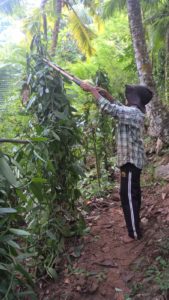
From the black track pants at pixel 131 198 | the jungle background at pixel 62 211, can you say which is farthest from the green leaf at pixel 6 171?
the black track pants at pixel 131 198

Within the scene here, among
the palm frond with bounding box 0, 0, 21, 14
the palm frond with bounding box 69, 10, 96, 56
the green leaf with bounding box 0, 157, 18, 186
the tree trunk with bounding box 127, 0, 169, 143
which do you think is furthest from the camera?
the palm frond with bounding box 69, 10, 96, 56

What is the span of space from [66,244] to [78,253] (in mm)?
177

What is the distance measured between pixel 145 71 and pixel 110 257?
322cm

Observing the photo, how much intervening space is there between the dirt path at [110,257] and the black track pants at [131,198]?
0.14 m

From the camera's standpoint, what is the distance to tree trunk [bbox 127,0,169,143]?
5.60 m

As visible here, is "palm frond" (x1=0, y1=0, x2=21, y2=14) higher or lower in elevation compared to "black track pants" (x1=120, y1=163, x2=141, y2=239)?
higher

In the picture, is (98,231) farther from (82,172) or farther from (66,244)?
(82,172)

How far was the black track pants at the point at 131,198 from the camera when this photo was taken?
11.5 ft

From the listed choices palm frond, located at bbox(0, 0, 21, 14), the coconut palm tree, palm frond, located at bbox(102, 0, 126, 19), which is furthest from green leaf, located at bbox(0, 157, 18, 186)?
palm frond, located at bbox(0, 0, 21, 14)

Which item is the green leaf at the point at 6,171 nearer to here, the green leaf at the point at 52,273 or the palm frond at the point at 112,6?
the green leaf at the point at 52,273

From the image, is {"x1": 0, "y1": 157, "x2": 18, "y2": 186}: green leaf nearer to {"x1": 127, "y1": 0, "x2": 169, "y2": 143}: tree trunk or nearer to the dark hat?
the dark hat

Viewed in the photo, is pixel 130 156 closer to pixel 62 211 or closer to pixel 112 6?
pixel 62 211

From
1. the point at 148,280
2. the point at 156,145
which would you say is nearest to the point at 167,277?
the point at 148,280

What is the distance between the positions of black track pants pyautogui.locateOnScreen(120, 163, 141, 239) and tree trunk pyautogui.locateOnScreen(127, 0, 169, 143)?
7.40ft
